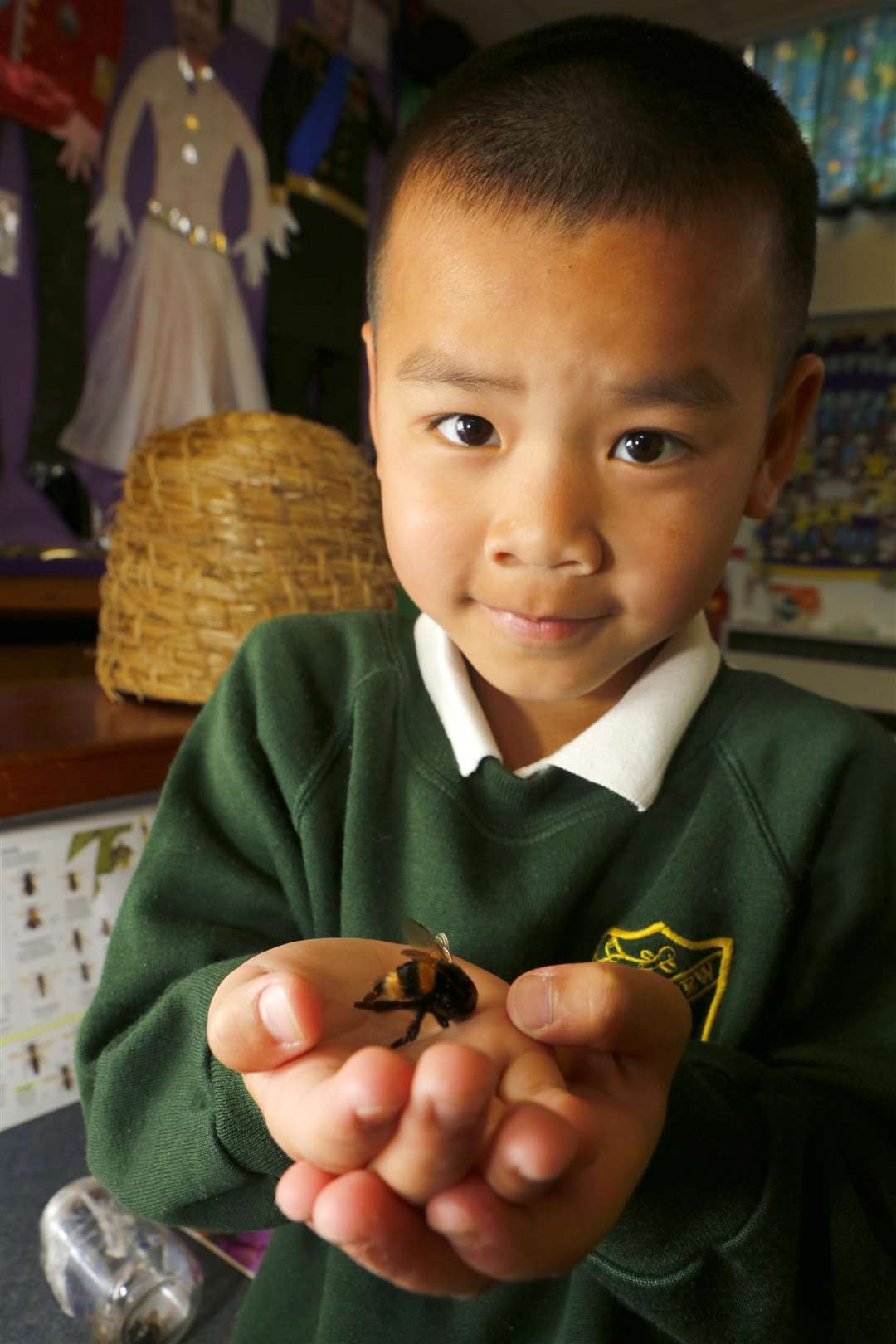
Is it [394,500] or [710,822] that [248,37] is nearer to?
[394,500]

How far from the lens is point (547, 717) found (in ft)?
2.27

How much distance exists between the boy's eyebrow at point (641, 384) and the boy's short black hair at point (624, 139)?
0.07 m

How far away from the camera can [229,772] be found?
666mm

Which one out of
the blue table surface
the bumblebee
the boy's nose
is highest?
the boy's nose

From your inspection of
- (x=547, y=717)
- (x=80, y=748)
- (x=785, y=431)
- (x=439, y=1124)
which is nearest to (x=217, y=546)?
(x=80, y=748)

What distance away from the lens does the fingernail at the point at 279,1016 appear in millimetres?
386

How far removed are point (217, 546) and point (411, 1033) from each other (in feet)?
2.75

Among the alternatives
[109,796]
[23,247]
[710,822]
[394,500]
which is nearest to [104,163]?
[23,247]

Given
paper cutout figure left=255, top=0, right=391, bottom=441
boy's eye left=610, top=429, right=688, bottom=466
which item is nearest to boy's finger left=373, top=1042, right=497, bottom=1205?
boy's eye left=610, top=429, right=688, bottom=466

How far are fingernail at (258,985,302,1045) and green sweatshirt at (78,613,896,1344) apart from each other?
151 millimetres

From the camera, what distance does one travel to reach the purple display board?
170cm

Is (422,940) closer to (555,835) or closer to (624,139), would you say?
(555,835)

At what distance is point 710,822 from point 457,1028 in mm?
265

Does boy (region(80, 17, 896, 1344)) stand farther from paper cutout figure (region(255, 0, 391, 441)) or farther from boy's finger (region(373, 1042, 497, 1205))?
paper cutout figure (region(255, 0, 391, 441))
